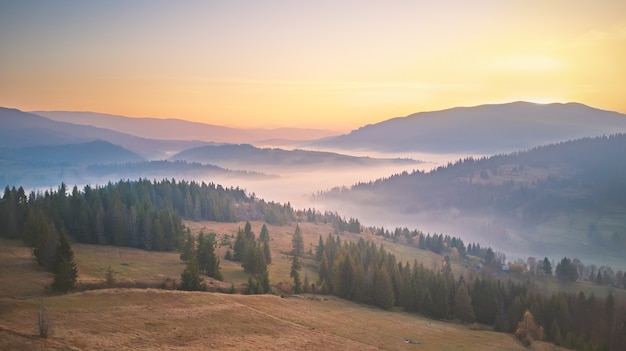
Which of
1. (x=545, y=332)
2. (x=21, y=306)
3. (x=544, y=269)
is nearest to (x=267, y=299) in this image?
(x=21, y=306)

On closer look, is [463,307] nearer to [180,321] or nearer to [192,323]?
[192,323]

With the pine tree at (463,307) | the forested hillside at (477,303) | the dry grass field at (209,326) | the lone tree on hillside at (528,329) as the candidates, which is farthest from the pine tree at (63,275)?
the lone tree on hillside at (528,329)

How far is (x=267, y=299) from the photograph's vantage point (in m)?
73.4

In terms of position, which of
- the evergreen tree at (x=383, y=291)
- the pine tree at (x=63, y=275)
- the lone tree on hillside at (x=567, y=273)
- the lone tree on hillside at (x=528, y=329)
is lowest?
the lone tree on hillside at (x=567, y=273)

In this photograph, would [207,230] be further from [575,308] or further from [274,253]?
[575,308]

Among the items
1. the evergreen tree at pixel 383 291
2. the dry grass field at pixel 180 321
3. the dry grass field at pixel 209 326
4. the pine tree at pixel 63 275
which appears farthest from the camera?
the evergreen tree at pixel 383 291

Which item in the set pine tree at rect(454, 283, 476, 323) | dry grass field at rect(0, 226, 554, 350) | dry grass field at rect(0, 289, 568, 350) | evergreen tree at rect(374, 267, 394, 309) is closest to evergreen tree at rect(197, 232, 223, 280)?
dry grass field at rect(0, 226, 554, 350)

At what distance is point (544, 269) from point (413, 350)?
16180cm

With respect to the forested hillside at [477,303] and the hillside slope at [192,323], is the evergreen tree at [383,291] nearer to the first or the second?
the forested hillside at [477,303]

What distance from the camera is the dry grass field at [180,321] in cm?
4238

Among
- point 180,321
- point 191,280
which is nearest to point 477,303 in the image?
point 191,280

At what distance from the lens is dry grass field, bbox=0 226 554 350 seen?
139ft

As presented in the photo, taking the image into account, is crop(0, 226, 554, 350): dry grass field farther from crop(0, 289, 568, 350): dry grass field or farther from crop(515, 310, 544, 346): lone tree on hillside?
crop(515, 310, 544, 346): lone tree on hillside

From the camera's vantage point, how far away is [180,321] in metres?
51.6
